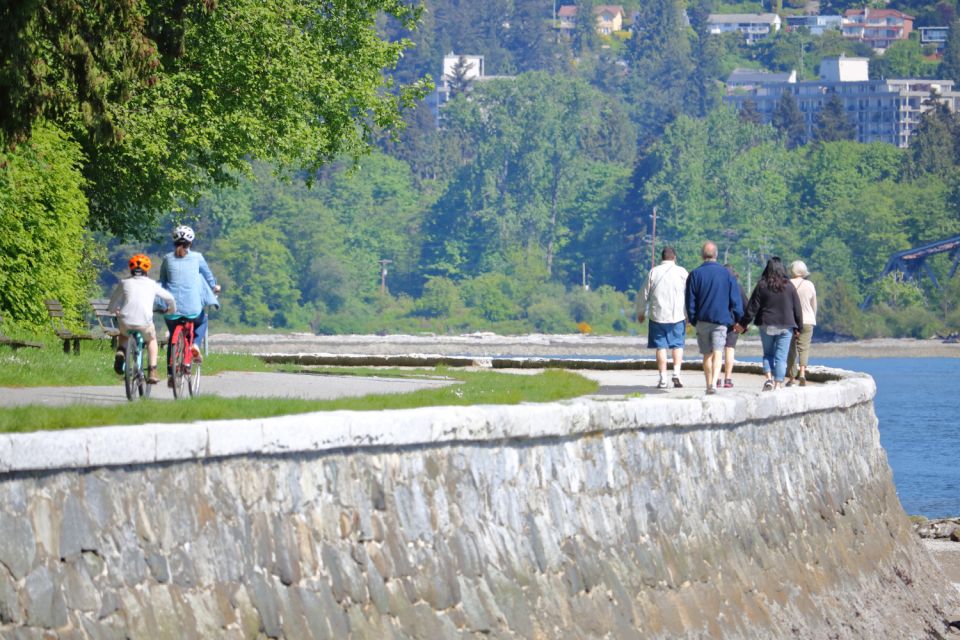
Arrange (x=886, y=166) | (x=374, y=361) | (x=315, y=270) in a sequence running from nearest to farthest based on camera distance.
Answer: (x=374, y=361)
(x=315, y=270)
(x=886, y=166)

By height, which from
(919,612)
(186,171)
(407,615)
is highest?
(186,171)

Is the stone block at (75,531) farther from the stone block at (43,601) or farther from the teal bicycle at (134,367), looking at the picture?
the teal bicycle at (134,367)

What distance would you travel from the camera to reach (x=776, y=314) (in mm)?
21938

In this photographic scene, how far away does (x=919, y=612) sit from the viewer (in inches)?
871

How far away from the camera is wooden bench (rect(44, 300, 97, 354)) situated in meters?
25.1

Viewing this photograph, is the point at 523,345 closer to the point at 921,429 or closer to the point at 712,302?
the point at 921,429

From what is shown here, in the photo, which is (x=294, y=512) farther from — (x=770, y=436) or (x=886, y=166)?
(x=886, y=166)

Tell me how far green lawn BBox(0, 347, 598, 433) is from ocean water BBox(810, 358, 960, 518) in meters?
23.7

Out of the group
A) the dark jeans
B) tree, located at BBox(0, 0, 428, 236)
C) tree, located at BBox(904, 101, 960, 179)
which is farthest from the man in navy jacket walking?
tree, located at BBox(904, 101, 960, 179)

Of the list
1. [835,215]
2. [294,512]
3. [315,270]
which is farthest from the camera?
[835,215]

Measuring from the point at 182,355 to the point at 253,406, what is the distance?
3.00 metres

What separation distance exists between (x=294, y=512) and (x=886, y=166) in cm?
18359

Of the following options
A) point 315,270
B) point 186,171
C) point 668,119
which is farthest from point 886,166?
point 186,171

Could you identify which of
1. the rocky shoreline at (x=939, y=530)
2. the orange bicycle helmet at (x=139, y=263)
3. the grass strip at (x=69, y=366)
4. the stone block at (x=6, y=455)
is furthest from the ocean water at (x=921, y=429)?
the stone block at (x=6, y=455)
